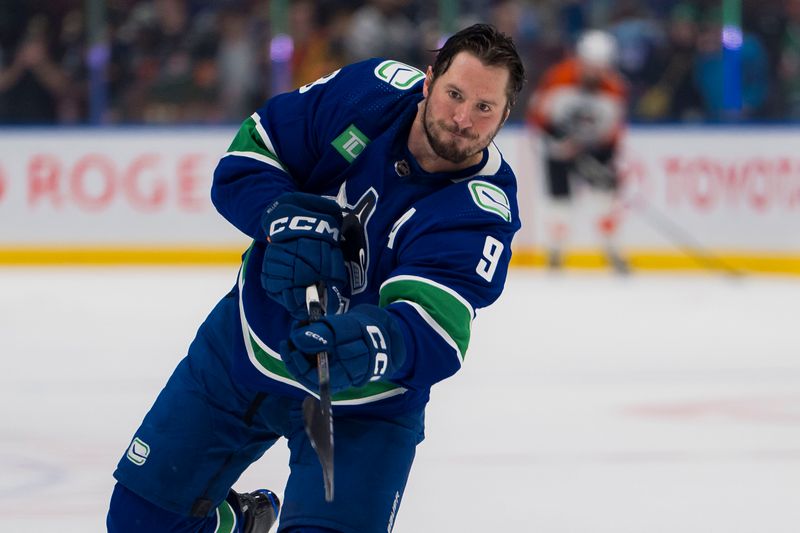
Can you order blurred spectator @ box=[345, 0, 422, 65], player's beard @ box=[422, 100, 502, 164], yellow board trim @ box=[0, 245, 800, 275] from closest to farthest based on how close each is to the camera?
1. player's beard @ box=[422, 100, 502, 164]
2. yellow board trim @ box=[0, 245, 800, 275]
3. blurred spectator @ box=[345, 0, 422, 65]

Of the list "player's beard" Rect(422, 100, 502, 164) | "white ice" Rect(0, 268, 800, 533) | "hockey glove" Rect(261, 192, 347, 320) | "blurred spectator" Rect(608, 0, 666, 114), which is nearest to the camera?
"hockey glove" Rect(261, 192, 347, 320)

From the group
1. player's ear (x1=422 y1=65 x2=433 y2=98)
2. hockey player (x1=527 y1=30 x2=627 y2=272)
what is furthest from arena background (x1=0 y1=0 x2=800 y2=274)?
player's ear (x1=422 y1=65 x2=433 y2=98)

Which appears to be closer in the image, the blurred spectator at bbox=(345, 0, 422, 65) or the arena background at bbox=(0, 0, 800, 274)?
the arena background at bbox=(0, 0, 800, 274)

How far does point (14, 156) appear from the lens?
7797 mm

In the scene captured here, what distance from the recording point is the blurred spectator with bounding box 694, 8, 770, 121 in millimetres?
8211

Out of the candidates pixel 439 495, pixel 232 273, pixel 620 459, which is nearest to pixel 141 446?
pixel 439 495

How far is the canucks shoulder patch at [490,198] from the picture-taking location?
2143 millimetres

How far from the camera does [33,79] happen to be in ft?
26.4

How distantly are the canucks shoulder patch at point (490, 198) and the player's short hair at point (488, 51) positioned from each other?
13 cm

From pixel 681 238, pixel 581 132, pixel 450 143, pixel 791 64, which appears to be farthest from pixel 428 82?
pixel 791 64

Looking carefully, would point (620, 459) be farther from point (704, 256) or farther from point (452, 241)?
point (704, 256)

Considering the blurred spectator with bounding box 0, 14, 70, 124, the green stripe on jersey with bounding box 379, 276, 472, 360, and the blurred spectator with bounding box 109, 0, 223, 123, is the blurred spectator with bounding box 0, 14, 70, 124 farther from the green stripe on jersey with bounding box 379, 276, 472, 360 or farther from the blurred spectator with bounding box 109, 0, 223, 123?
the green stripe on jersey with bounding box 379, 276, 472, 360

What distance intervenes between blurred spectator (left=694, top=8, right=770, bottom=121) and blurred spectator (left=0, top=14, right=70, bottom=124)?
3709 millimetres

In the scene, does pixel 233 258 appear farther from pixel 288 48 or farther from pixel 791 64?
pixel 791 64
